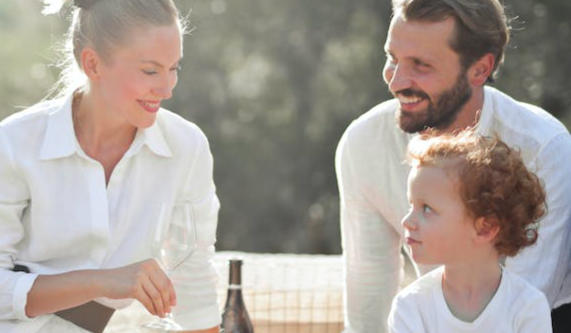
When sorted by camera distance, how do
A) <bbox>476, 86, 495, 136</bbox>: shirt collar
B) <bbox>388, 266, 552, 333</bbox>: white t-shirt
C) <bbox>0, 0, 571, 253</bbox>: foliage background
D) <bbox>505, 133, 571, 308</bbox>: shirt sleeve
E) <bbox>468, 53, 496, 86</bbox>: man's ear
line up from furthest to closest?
<bbox>0, 0, 571, 253</bbox>: foliage background
<bbox>468, 53, 496, 86</bbox>: man's ear
<bbox>476, 86, 495, 136</bbox>: shirt collar
<bbox>505, 133, 571, 308</bbox>: shirt sleeve
<bbox>388, 266, 552, 333</bbox>: white t-shirt

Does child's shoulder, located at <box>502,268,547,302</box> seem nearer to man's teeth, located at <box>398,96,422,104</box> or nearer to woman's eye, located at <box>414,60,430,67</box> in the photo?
man's teeth, located at <box>398,96,422,104</box>

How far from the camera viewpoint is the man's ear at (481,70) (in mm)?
3707

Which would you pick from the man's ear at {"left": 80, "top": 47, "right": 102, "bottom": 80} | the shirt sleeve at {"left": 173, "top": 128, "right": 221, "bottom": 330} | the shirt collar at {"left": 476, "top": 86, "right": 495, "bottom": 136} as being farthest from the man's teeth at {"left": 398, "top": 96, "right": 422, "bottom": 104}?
the man's ear at {"left": 80, "top": 47, "right": 102, "bottom": 80}

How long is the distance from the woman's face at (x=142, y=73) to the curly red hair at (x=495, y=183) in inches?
34.4

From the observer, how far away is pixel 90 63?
3.23 meters

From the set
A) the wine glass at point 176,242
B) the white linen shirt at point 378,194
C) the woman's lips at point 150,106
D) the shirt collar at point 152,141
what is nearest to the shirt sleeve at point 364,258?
the white linen shirt at point 378,194

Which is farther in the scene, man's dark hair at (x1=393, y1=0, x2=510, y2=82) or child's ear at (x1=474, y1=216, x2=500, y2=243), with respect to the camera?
man's dark hair at (x1=393, y1=0, x2=510, y2=82)

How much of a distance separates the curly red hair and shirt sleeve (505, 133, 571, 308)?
1.51 feet

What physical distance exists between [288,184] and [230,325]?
9888mm

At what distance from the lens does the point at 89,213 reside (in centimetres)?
322

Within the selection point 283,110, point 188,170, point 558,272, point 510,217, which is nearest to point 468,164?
point 510,217

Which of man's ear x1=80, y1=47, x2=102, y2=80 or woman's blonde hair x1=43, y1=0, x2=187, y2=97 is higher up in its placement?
woman's blonde hair x1=43, y1=0, x2=187, y2=97

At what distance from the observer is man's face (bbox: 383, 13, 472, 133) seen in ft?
11.7

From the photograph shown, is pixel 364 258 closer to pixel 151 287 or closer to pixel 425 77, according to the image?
pixel 425 77
